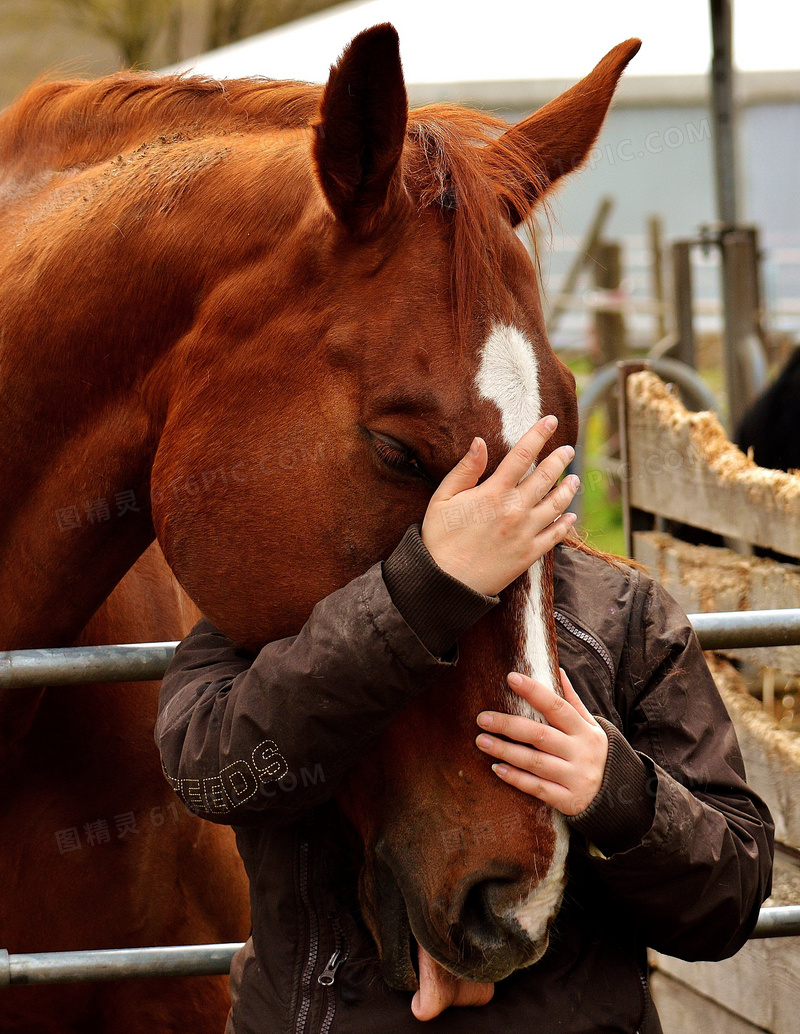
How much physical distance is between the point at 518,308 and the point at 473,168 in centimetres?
19

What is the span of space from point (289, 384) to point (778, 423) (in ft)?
11.2

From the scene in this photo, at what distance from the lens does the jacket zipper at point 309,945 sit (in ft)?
4.12

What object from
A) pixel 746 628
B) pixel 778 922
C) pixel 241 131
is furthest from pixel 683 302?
pixel 241 131

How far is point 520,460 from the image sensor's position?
1142 millimetres

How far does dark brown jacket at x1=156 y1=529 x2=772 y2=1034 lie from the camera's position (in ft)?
3.74

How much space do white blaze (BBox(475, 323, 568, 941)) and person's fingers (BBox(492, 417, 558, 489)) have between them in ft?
0.07

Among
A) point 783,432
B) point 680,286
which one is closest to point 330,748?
point 783,432

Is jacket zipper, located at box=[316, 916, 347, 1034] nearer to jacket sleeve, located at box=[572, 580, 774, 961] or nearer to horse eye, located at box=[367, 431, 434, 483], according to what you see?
jacket sleeve, located at box=[572, 580, 774, 961]

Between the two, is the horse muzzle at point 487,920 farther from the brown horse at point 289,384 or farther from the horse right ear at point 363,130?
the horse right ear at point 363,130

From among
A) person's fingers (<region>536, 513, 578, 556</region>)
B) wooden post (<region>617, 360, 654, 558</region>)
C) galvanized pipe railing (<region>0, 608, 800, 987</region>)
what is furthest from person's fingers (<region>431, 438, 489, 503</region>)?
wooden post (<region>617, 360, 654, 558</region>)

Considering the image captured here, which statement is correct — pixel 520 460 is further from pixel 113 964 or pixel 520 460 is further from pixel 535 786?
pixel 113 964

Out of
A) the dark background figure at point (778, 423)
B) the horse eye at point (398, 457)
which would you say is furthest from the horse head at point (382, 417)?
the dark background figure at point (778, 423)

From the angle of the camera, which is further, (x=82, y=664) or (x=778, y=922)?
(x=778, y=922)

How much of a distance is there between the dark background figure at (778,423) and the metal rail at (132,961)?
276 centimetres
